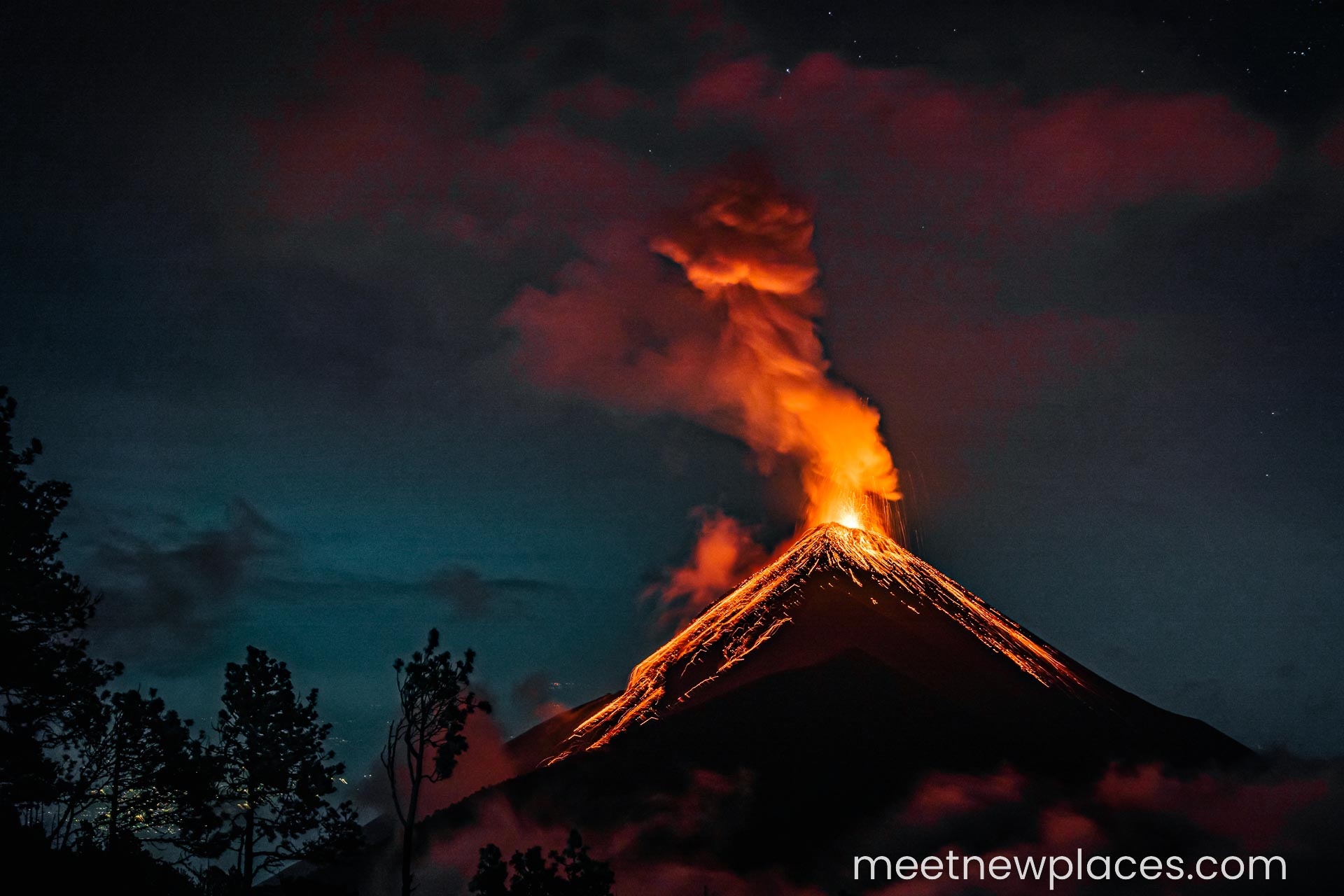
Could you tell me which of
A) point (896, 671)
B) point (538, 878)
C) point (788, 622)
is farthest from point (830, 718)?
point (538, 878)

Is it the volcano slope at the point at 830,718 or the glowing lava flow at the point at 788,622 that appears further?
the glowing lava flow at the point at 788,622

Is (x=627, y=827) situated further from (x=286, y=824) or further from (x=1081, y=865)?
(x=286, y=824)

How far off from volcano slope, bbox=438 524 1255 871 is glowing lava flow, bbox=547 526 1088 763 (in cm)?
32

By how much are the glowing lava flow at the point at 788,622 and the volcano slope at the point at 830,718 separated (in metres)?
0.32

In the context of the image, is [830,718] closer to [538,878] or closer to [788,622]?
→ [788,622]

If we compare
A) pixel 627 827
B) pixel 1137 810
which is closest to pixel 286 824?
pixel 627 827

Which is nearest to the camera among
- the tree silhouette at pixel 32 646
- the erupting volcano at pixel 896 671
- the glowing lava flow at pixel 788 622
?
the tree silhouette at pixel 32 646

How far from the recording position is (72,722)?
25.4 m

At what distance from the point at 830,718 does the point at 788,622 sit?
841 inches

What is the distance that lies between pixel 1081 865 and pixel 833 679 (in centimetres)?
2873

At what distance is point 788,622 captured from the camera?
118062 millimetres

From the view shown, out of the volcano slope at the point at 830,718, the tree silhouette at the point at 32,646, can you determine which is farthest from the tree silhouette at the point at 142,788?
the volcano slope at the point at 830,718

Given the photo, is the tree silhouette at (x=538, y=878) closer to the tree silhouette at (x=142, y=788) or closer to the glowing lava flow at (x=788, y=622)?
the tree silhouette at (x=142, y=788)

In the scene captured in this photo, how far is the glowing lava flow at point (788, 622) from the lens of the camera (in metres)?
109
